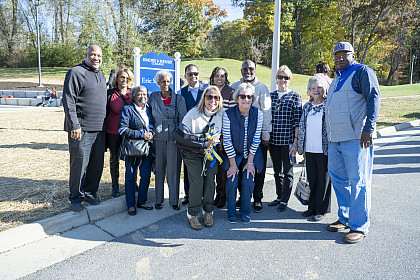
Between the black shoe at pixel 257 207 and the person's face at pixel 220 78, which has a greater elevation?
the person's face at pixel 220 78

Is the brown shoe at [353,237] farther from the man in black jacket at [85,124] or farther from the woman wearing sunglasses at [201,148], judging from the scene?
the man in black jacket at [85,124]

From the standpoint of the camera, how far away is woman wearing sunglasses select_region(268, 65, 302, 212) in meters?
4.32

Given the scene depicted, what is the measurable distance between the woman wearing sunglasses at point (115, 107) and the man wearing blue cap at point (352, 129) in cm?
282

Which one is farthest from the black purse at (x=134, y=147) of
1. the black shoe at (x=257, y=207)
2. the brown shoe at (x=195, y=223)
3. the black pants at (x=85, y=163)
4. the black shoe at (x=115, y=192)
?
the black shoe at (x=257, y=207)

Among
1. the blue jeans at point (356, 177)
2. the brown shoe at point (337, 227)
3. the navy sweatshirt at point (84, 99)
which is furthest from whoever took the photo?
the navy sweatshirt at point (84, 99)

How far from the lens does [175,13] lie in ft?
117

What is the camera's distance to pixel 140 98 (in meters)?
4.16

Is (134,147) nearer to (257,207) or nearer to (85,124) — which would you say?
(85,124)

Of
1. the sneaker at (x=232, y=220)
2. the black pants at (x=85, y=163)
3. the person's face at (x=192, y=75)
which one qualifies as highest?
the person's face at (x=192, y=75)

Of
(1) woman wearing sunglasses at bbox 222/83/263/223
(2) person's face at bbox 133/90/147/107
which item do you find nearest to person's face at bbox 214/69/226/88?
(1) woman wearing sunglasses at bbox 222/83/263/223

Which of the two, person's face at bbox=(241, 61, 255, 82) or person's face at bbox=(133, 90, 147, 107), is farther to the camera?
person's face at bbox=(241, 61, 255, 82)

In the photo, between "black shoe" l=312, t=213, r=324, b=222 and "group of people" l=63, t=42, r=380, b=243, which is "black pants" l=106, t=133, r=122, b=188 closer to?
"group of people" l=63, t=42, r=380, b=243

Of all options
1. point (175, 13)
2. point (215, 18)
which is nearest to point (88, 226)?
point (175, 13)

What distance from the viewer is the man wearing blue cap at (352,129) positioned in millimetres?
3307
